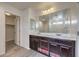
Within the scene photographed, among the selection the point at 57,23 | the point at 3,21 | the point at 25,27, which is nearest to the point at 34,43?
the point at 25,27

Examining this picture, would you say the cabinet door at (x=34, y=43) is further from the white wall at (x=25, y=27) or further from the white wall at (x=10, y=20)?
the white wall at (x=10, y=20)

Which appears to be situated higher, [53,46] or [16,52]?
[53,46]

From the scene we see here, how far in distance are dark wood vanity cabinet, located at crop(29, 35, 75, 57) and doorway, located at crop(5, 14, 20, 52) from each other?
19.1 inches

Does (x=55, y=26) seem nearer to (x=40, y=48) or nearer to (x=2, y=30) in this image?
(x=40, y=48)

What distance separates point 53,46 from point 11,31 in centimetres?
112

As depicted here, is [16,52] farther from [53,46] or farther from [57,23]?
[57,23]

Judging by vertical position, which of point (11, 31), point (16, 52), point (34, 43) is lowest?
point (16, 52)

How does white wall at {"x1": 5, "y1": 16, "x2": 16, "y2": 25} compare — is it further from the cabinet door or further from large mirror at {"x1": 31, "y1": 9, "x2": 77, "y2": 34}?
the cabinet door

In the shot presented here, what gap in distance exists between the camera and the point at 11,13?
2027mm

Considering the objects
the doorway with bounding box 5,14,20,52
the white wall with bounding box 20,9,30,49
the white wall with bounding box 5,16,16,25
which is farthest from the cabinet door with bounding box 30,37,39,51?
the white wall with bounding box 5,16,16,25

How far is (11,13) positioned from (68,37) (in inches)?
54.9

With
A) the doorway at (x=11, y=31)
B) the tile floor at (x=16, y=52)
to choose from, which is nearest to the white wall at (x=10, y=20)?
the doorway at (x=11, y=31)

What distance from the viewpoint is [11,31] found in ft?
7.29

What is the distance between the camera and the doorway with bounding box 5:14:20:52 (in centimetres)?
212
